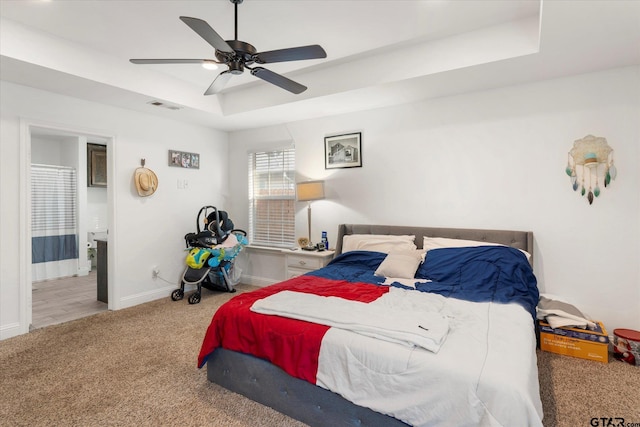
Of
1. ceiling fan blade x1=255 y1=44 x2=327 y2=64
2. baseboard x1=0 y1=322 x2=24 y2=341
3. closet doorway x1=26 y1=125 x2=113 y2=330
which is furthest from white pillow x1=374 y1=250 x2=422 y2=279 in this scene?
closet doorway x1=26 y1=125 x2=113 y2=330

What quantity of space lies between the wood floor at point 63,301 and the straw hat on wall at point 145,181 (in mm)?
1562

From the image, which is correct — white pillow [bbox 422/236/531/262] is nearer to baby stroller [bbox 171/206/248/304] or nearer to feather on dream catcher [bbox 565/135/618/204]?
feather on dream catcher [bbox 565/135/618/204]

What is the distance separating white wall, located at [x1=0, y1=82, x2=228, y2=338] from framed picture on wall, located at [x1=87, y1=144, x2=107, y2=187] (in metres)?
2.68

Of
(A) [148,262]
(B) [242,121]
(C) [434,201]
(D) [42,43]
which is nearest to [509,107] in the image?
(C) [434,201]

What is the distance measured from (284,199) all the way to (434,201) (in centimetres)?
225

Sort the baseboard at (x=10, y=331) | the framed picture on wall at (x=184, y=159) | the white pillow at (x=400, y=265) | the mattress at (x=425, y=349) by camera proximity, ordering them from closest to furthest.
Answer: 1. the mattress at (x=425, y=349)
2. the white pillow at (x=400, y=265)
3. the baseboard at (x=10, y=331)
4. the framed picture on wall at (x=184, y=159)

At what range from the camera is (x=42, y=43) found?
9.34ft

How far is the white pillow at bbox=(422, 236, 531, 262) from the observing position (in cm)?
327

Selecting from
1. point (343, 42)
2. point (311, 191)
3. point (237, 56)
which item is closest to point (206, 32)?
point (237, 56)

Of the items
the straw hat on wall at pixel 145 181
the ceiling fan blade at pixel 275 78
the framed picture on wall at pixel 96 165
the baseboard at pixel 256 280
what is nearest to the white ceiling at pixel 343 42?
the ceiling fan blade at pixel 275 78

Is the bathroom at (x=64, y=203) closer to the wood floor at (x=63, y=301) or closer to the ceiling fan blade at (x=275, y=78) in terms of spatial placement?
the wood floor at (x=63, y=301)

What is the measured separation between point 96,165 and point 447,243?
6.49 meters

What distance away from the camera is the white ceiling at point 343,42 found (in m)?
2.44

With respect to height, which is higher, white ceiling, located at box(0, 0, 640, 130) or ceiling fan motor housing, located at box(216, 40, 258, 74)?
white ceiling, located at box(0, 0, 640, 130)
